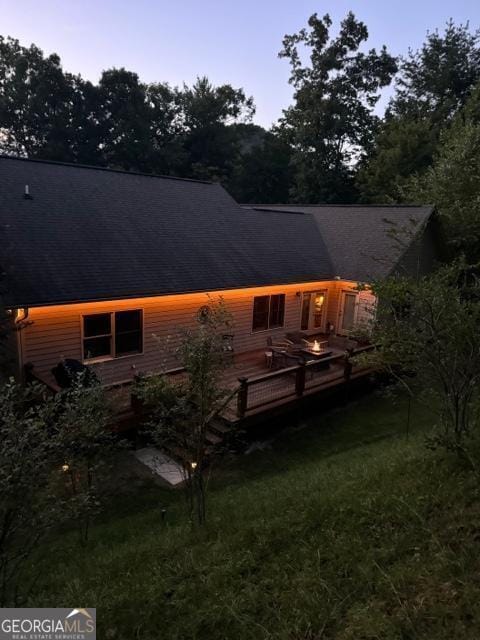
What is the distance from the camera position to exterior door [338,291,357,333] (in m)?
17.6

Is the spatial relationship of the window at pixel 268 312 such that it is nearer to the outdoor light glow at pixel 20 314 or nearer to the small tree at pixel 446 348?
the outdoor light glow at pixel 20 314

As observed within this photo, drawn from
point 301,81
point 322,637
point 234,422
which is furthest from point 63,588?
point 301,81

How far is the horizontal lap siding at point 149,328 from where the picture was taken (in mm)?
10398

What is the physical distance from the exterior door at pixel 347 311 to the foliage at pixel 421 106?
1475 centimetres

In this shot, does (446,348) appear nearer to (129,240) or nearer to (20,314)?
(20,314)

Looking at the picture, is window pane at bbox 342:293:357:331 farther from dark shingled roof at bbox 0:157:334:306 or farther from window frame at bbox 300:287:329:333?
dark shingled roof at bbox 0:157:334:306

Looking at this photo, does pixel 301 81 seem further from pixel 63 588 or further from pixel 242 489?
pixel 63 588

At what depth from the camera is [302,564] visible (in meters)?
4.51

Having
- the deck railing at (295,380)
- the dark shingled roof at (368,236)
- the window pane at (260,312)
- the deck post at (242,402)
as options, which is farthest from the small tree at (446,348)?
the dark shingled roof at (368,236)

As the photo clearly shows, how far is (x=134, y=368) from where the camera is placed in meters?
12.2

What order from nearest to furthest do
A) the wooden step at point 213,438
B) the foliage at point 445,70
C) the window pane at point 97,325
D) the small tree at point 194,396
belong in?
the small tree at point 194,396 → the wooden step at point 213,438 → the window pane at point 97,325 → the foliage at point 445,70

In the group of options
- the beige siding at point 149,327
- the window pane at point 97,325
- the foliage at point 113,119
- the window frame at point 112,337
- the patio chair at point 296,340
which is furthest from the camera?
the foliage at point 113,119

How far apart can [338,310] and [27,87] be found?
135 ft

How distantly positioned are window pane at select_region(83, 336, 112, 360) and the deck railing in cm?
433
